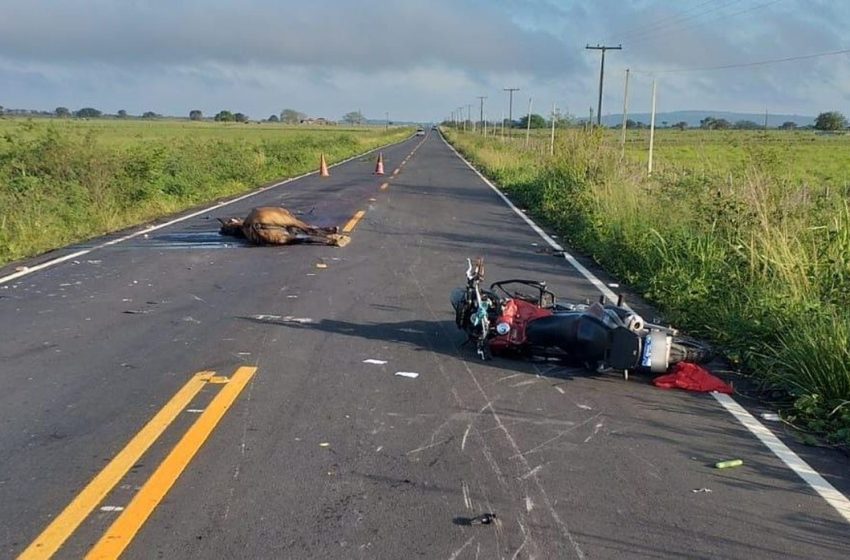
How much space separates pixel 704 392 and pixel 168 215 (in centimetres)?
1465

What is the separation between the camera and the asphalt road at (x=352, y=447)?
3.81 metres

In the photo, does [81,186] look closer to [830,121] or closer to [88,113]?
[830,121]

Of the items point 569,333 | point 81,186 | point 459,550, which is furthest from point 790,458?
point 81,186

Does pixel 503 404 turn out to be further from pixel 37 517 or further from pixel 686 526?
pixel 37 517

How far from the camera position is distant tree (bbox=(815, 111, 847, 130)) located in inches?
858

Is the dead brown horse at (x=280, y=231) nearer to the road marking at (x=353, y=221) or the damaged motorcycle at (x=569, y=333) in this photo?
the road marking at (x=353, y=221)

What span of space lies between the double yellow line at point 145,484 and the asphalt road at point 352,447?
19 millimetres

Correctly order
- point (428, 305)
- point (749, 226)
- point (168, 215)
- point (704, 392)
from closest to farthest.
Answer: point (704, 392)
point (428, 305)
point (749, 226)
point (168, 215)

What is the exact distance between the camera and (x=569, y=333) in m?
6.42

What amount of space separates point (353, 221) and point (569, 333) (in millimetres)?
10958

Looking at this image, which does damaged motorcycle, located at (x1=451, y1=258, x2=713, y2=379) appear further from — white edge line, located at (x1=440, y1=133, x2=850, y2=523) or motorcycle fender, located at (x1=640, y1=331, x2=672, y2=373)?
white edge line, located at (x1=440, y1=133, x2=850, y2=523)

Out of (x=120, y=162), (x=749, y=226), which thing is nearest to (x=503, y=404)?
(x=749, y=226)

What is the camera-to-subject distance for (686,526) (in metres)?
3.96

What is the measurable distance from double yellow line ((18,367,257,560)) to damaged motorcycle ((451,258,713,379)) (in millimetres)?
2031
